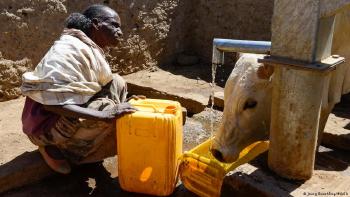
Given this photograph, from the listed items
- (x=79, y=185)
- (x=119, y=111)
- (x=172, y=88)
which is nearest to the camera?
(x=119, y=111)

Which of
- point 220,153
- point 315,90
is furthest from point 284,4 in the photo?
point 220,153

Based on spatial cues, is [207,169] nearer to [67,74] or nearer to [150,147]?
[150,147]

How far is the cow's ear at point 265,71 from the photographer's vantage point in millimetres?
2693

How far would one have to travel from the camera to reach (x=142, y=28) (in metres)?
6.82

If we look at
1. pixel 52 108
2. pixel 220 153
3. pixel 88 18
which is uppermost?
pixel 88 18

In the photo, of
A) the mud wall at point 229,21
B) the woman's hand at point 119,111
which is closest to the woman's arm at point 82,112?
the woman's hand at point 119,111

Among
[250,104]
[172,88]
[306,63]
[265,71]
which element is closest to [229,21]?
[172,88]

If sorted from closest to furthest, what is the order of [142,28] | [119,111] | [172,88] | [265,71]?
[265,71] < [119,111] < [172,88] < [142,28]

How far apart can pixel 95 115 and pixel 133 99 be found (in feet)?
1.31

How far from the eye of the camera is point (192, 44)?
7660mm

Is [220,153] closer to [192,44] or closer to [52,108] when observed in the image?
[52,108]

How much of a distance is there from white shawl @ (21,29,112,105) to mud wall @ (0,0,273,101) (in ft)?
7.57

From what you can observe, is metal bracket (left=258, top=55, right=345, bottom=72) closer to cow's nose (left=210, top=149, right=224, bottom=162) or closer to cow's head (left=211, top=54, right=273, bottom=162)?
cow's head (left=211, top=54, right=273, bottom=162)

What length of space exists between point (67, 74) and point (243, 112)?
4.24 feet
